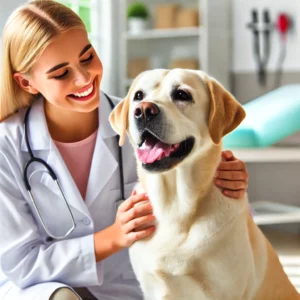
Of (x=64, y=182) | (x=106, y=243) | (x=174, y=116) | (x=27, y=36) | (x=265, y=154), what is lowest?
(x=265, y=154)

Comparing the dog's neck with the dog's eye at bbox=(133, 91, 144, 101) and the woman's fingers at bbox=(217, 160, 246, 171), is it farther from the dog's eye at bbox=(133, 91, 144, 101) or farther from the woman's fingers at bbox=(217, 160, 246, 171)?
the dog's eye at bbox=(133, 91, 144, 101)

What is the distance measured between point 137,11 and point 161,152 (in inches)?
101

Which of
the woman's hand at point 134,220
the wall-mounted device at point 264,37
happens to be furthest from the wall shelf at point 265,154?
the woman's hand at point 134,220

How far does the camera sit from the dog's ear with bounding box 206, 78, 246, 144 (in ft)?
3.66

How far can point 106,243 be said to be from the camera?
4.25 feet

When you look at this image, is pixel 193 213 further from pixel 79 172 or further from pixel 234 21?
pixel 234 21

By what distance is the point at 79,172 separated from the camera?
1.47 meters

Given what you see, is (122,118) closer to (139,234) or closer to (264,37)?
(139,234)

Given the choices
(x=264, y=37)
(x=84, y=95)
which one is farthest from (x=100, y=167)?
(x=264, y=37)

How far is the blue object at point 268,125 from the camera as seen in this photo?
258 cm

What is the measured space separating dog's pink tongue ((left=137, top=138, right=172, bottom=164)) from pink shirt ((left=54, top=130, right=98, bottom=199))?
37 cm

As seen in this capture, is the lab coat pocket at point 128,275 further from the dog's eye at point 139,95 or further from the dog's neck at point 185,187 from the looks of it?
the dog's eye at point 139,95

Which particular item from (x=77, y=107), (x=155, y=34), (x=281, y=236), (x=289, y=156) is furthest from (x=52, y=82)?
(x=155, y=34)

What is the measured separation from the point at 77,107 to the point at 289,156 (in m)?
1.61
